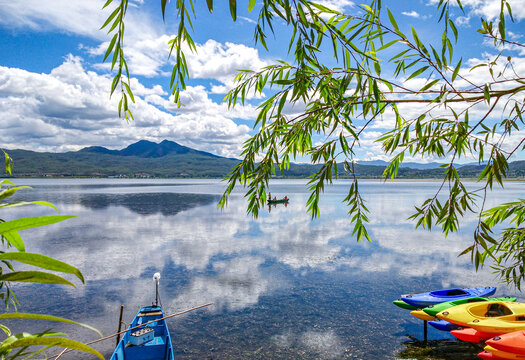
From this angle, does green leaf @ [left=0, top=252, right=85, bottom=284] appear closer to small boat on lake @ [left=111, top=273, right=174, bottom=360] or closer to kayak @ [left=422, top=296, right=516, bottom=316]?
small boat on lake @ [left=111, top=273, right=174, bottom=360]

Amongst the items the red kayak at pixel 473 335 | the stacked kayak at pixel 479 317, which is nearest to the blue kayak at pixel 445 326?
the stacked kayak at pixel 479 317

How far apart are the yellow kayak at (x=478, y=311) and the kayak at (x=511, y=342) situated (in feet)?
5.13

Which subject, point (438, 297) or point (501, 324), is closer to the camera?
point (501, 324)

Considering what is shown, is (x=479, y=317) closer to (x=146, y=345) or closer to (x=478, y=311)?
(x=478, y=311)

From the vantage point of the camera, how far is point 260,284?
57.2 ft

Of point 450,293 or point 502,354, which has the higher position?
point 450,293

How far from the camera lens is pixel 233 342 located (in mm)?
11719

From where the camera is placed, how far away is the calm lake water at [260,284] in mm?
12000

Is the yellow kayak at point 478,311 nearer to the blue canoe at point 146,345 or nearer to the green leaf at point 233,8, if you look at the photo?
the blue canoe at point 146,345

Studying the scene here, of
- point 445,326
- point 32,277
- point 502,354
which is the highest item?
point 32,277

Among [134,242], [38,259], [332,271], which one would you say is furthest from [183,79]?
[134,242]

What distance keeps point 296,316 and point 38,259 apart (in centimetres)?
1409

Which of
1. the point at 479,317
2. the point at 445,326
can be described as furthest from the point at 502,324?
the point at 445,326

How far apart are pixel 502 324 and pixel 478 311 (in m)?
1.12
